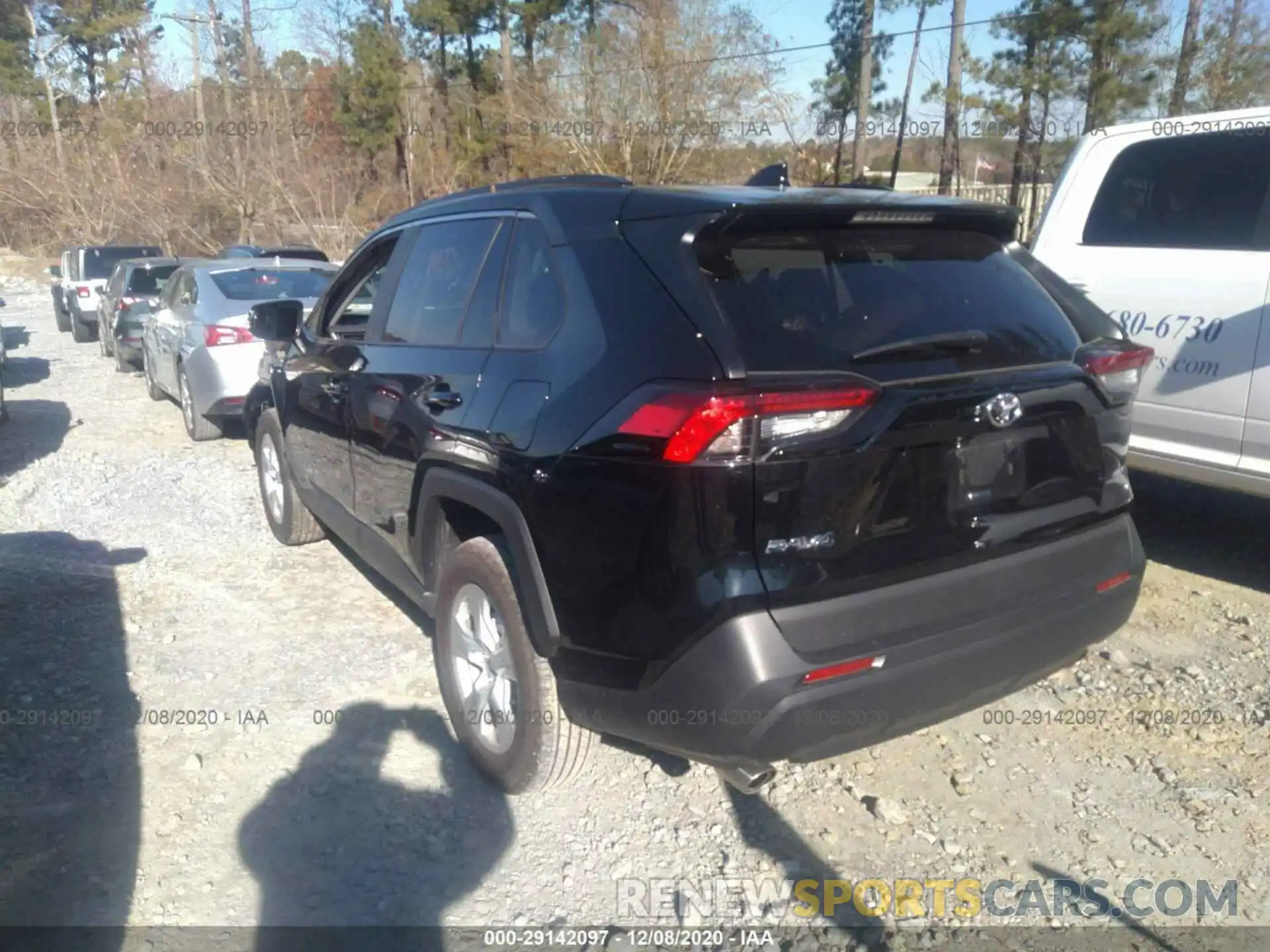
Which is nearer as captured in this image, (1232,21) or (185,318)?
(185,318)

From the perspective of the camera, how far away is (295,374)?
527 cm

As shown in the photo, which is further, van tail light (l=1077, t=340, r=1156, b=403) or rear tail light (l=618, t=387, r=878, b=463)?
van tail light (l=1077, t=340, r=1156, b=403)

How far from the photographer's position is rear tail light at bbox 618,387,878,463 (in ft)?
8.11

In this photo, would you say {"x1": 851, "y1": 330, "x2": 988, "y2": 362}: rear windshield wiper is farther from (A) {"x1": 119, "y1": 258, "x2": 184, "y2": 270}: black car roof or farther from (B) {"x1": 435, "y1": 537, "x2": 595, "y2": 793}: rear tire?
(A) {"x1": 119, "y1": 258, "x2": 184, "y2": 270}: black car roof

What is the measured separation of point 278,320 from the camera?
214 inches

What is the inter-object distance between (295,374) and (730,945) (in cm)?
360

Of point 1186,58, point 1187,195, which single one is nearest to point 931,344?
point 1187,195

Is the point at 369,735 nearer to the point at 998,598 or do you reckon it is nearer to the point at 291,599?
the point at 291,599

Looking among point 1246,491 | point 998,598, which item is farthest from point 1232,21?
point 998,598

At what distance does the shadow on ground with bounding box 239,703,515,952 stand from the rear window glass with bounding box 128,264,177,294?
12.3m

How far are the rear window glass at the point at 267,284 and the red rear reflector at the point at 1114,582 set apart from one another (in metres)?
7.18

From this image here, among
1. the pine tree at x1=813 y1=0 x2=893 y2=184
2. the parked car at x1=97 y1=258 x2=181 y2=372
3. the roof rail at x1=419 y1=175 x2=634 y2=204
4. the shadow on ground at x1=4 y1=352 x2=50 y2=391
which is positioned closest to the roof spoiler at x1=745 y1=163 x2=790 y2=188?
the roof rail at x1=419 y1=175 x2=634 y2=204

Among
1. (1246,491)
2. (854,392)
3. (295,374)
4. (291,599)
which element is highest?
(854,392)

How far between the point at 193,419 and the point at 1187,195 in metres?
7.73
